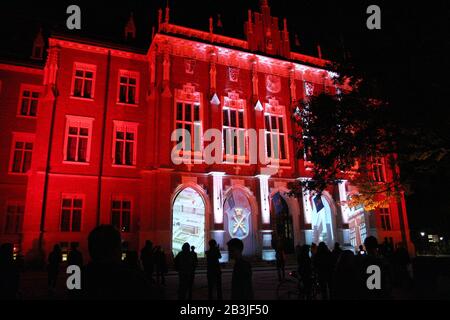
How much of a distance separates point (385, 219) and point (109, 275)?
30531 millimetres

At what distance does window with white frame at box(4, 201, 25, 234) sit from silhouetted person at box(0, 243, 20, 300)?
19.8 metres

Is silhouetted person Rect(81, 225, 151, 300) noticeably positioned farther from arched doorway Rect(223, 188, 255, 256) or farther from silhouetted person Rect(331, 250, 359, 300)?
arched doorway Rect(223, 188, 255, 256)

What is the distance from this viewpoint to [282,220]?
2686cm

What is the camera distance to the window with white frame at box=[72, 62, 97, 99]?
23578 millimetres

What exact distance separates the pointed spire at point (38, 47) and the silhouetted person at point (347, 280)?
91.4 feet

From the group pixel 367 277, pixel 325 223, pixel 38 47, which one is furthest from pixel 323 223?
pixel 38 47

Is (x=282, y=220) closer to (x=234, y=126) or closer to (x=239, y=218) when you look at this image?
(x=239, y=218)

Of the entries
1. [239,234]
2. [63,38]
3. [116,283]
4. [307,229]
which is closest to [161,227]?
[239,234]

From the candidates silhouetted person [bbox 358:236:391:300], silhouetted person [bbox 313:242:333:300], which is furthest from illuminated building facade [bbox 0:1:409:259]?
silhouetted person [bbox 358:236:391:300]

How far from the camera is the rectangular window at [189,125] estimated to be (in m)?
23.3

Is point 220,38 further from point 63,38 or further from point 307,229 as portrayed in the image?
point 307,229

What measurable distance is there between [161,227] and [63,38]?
1447cm
